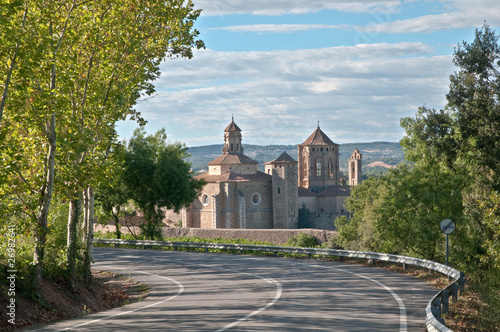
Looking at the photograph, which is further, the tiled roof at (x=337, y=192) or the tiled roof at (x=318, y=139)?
the tiled roof at (x=318, y=139)

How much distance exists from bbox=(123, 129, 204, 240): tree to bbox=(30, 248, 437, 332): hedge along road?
48.5 ft

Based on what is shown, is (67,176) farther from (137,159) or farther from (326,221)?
(326,221)

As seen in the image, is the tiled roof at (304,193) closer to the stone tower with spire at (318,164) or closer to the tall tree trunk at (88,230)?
the stone tower with spire at (318,164)

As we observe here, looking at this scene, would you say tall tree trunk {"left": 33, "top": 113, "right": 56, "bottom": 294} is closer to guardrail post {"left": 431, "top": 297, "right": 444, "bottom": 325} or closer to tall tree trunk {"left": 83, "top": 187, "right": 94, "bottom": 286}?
tall tree trunk {"left": 83, "top": 187, "right": 94, "bottom": 286}

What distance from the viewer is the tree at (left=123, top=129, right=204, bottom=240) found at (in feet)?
126

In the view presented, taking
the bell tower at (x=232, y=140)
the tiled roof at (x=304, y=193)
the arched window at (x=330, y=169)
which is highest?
the bell tower at (x=232, y=140)

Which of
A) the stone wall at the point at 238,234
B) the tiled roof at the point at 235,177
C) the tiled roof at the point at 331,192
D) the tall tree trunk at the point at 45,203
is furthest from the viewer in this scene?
the tiled roof at the point at 331,192

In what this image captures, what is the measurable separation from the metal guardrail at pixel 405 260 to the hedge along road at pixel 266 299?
0.47 meters

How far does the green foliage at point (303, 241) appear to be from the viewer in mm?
40656

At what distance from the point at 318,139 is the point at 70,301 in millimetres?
109245

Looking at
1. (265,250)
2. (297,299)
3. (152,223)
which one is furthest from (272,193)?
(297,299)

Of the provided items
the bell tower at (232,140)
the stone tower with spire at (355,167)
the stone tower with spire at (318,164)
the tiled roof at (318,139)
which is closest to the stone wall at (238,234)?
the bell tower at (232,140)

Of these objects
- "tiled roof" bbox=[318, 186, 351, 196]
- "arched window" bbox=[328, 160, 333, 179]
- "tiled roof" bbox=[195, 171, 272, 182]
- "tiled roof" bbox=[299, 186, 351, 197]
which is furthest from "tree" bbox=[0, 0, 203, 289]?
"arched window" bbox=[328, 160, 333, 179]

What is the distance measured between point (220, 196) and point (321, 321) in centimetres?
7285
